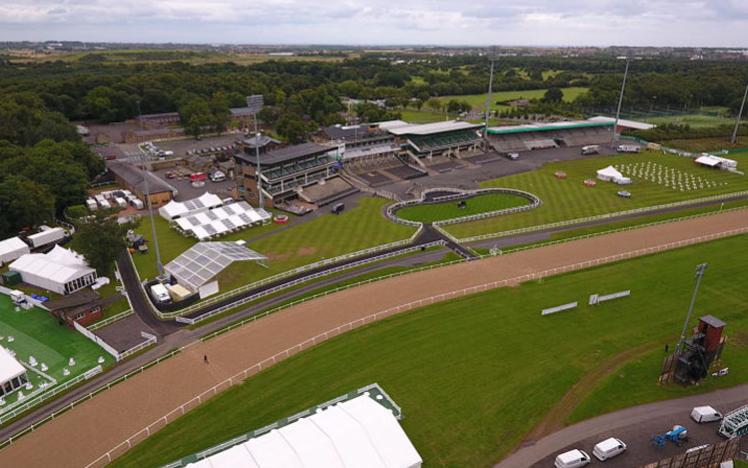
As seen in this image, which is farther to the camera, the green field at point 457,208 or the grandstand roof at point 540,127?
the grandstand roof at point 540,127

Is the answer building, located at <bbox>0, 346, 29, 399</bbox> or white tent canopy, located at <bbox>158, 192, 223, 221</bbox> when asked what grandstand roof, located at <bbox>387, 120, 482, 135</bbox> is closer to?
white tent canopy, located at <bbox>158, 192, 223, 221</bbox>

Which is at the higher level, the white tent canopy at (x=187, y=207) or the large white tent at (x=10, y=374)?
the white tent canopy at (x=187, y=207)

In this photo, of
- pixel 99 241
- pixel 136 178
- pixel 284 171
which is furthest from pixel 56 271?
pixel 284 171

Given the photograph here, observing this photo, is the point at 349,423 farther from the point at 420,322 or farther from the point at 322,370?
the point at 420,322

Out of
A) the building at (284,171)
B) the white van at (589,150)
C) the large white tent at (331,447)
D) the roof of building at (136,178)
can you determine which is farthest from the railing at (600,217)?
the roof of building at (136,178)

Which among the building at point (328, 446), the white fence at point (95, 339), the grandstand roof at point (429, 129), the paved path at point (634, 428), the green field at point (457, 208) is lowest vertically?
the white fence at point (95, 339)

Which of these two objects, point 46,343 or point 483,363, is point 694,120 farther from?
point 46,343

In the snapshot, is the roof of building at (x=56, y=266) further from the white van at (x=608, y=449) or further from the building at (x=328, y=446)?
the white van at (x=608, y=449)

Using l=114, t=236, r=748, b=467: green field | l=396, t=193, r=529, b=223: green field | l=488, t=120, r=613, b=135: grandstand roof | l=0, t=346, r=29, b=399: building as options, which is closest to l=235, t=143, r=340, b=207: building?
l=396, t=193, r=529, b=223: green field
